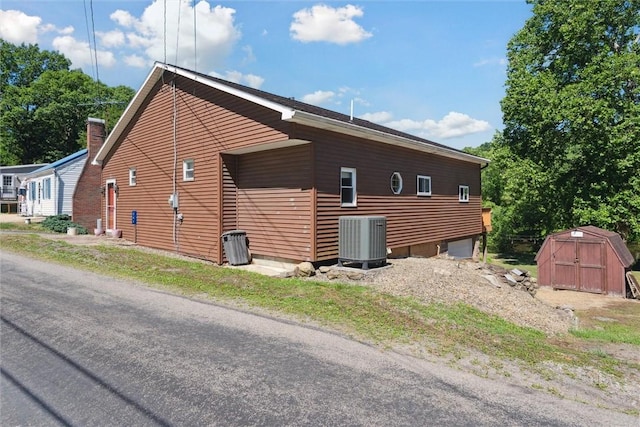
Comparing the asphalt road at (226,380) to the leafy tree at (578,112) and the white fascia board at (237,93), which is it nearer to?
the white fascia board at (237,93)

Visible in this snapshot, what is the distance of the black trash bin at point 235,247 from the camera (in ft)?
38.8

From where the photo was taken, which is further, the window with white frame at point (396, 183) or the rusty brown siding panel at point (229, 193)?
the window with white frame at point (396, 183)

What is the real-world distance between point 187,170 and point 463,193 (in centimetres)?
1246

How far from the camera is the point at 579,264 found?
15.2 metres

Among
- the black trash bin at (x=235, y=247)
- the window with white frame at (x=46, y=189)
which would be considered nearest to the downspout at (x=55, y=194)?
the window with white frame at (x=46, y=189)

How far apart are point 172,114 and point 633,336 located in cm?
1450

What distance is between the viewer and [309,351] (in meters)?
4.91

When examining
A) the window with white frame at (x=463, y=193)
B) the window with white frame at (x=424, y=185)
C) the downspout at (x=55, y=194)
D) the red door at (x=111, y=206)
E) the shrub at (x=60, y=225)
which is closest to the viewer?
the window with white frame at (x=424, y=185)

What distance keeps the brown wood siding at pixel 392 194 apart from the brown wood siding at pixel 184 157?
1.86 meters

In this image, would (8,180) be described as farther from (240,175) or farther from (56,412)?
(56,412)

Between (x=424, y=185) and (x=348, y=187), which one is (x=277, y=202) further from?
(x=424, y=185)

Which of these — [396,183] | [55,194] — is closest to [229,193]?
[396,183]

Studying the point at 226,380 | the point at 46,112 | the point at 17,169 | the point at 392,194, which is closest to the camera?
the point at 226,380

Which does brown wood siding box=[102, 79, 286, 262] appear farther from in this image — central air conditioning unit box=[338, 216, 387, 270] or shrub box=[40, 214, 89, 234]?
shrub box=[40, 214, 89, 234]
